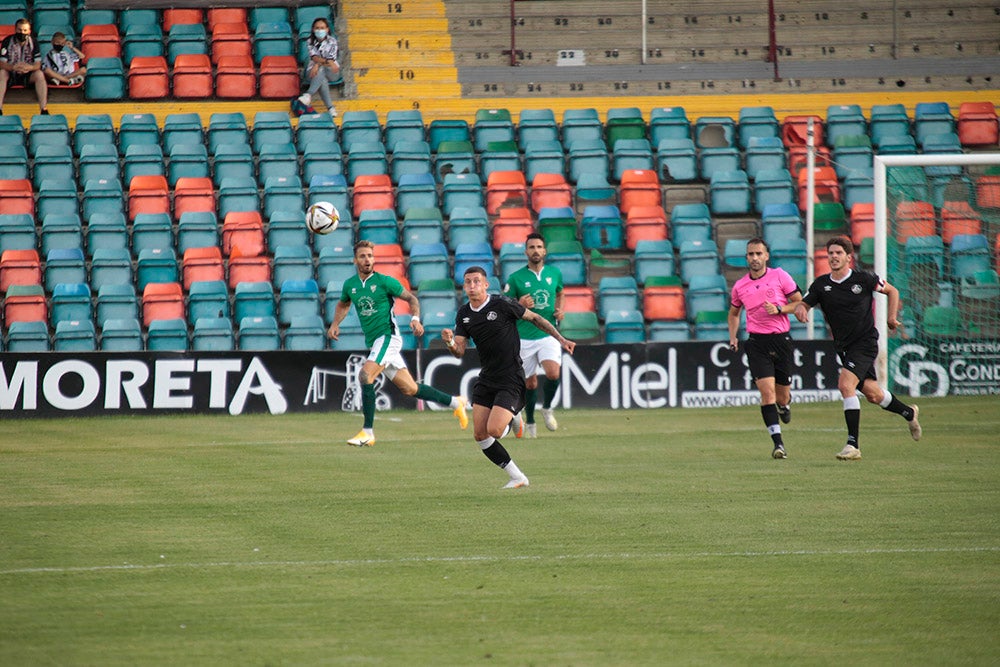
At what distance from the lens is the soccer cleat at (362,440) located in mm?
14328

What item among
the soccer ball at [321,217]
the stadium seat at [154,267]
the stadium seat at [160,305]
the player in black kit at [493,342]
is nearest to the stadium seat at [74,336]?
the stadium seat at [160,305]

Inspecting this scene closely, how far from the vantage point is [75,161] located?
72.1 feet

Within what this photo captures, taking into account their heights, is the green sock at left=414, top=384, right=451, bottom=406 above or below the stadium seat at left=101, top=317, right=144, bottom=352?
below

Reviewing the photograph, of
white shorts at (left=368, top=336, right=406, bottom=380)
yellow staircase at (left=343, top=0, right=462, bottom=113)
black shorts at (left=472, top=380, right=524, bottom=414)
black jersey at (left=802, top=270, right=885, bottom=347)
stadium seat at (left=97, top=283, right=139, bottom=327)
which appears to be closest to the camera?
black shorts at (left=472, top=380, right=524, bottom=414)

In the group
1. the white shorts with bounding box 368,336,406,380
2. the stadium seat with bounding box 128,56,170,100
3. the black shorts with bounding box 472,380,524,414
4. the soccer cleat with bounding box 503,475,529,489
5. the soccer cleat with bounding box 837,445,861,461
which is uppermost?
the stadium seat with bounding box 128,56,170,100

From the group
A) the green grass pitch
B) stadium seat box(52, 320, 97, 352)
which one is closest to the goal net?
the green grass pitch

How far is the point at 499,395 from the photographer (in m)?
11.3

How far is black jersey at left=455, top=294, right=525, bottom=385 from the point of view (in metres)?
11.4

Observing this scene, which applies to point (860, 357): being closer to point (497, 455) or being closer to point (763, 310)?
point (763, 310)

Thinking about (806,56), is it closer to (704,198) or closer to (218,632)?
(704,198)

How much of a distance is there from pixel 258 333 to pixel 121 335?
204cm

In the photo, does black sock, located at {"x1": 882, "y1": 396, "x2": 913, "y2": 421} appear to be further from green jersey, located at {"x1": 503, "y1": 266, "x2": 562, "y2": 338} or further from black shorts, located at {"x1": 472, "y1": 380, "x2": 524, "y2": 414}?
black shorts, located at {"x1": 472, "y1": 380, "x2": 524, "y2": 414}

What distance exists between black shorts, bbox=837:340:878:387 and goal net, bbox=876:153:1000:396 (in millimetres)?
6079

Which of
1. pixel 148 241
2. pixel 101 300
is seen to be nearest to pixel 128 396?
pixel 101 300
